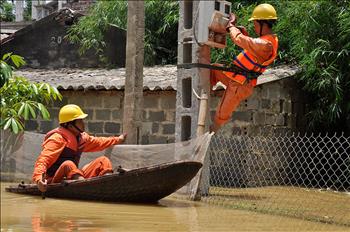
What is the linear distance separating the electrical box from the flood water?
1.96m

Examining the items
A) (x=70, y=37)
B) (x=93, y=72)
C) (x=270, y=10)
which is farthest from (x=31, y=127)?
(x=270, y=10)

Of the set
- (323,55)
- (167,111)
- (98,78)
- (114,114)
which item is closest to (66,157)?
(167,111)

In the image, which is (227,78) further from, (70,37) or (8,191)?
(70,37)

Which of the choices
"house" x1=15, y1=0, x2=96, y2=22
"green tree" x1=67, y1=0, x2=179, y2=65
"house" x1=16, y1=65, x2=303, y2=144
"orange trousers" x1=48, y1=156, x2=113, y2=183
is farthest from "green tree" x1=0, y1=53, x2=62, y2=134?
"house" x1=15, y1=0, x2=96, y2=22

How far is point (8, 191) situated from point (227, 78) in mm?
2975

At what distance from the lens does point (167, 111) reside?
10.7 metres

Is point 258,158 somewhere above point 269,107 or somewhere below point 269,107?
below

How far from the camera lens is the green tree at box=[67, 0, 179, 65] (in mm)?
14227

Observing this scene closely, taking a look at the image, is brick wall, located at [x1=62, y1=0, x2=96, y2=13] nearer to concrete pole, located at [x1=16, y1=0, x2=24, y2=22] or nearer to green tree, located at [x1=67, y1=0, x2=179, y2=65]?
concrete pole, located at [x1=16, y1=0, x2=24, y2=22]

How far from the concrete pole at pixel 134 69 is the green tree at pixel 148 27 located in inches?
244

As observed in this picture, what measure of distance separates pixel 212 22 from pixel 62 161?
2.37 metres

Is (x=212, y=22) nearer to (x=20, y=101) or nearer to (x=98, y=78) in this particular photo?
(x=20, y=101)

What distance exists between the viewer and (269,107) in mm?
10477

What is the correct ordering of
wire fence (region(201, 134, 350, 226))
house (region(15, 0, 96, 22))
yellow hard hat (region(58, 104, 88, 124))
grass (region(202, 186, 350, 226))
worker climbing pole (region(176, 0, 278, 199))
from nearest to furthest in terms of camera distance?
1. grass (region(202, 186, 350, 226))
2. worker climbing pole (region(176, 0, 278, 199))
3. yellow hard hat (region(58, 104, 88, 124))
4. wire fence (region(201, 134, 350, 226))
5. house (region(15, 0, 96, 22))
